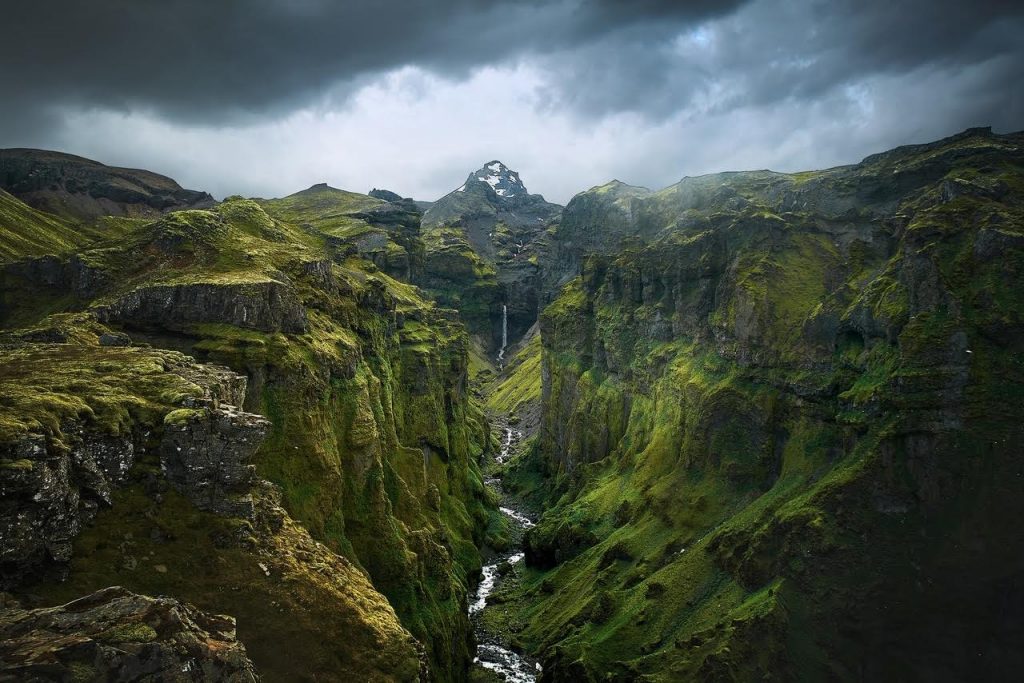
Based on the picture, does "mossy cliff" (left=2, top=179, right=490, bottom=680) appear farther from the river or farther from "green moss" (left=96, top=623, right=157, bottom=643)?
"green moss" (left=96, top=623, right=157, bottom=643)

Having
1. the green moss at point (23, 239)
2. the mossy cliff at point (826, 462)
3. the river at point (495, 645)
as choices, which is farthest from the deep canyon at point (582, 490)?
the green moss at point (23, 239)

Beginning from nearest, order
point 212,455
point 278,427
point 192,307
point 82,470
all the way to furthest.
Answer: point 82,470 → point 212,455 → point 278,427 → point 192,307

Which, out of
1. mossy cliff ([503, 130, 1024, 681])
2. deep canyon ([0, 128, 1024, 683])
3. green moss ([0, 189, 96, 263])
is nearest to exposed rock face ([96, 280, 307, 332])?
deep canyon ([0, 128, 1024, 683])

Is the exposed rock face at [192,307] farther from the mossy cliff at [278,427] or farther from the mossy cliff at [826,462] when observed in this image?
the mossy cliff at [826,462]

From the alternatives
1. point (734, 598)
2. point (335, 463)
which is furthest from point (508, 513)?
point (335, 463)

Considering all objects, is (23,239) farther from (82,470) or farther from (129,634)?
(129,634)

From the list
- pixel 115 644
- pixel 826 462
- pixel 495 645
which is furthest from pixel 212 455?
pixel 826 462
